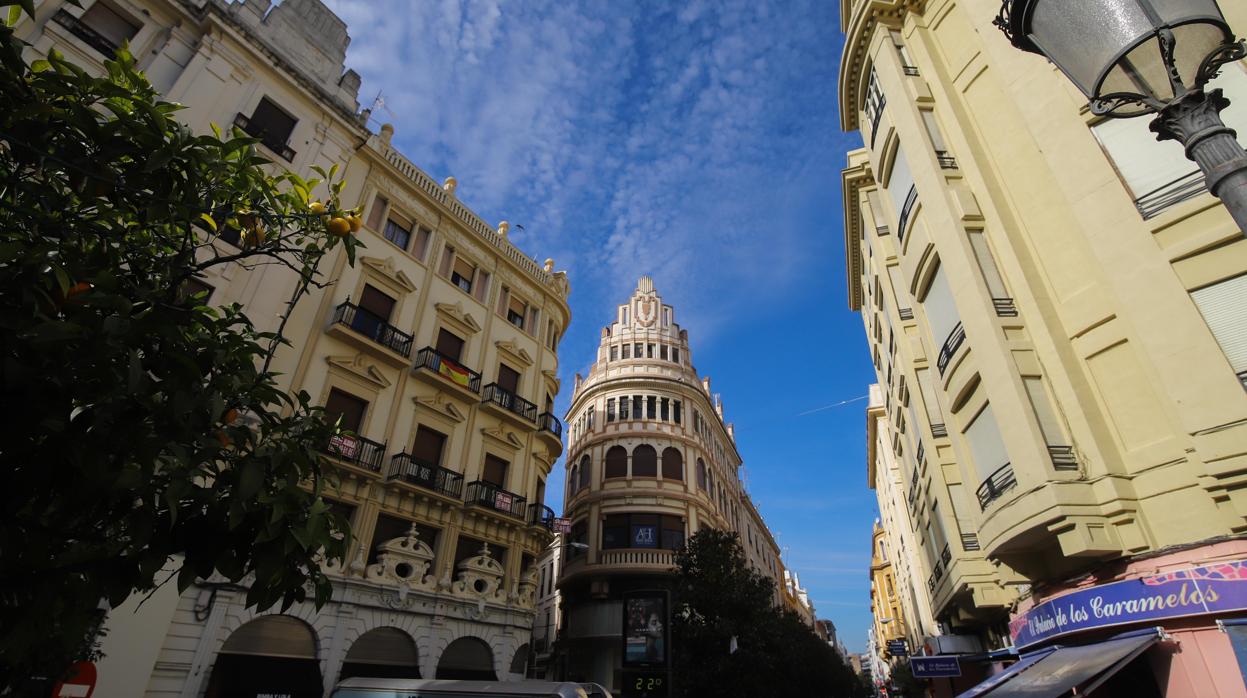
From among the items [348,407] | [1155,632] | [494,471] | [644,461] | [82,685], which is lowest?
[82,685]

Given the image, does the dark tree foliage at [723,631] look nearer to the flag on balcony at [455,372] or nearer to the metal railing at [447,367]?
the metal railing at [447,367]

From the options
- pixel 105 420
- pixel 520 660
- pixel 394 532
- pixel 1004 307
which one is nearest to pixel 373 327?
pixel 394 532

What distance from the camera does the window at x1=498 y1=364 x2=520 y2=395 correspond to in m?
22.3

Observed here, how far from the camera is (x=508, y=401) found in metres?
21.7

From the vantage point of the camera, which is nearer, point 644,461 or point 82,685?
point 82,685

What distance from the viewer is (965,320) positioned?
35.5ft

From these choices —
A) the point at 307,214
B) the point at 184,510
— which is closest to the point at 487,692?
the point at 184,510

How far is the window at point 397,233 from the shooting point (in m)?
20.3

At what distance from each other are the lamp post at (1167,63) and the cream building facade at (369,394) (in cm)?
1412

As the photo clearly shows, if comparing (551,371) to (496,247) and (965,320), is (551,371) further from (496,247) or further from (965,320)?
(965,320)

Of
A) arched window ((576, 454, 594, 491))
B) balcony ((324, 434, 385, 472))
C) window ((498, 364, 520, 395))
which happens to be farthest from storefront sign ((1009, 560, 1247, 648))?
arched window ((576, 454, 594, 491))

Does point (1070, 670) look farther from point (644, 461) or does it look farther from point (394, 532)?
point (644, 461)

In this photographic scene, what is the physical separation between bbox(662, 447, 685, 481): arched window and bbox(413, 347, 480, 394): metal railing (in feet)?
45.3

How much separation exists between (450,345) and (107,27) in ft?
40.5
